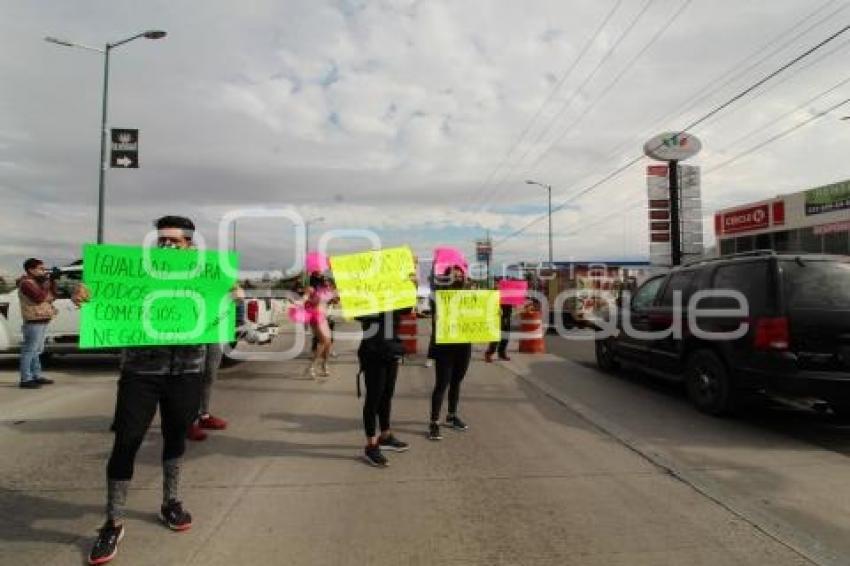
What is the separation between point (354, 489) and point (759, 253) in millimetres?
5223

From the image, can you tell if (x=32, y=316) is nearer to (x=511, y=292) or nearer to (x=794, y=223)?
(x=511, y=292)

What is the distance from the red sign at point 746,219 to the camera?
31484 millimetres

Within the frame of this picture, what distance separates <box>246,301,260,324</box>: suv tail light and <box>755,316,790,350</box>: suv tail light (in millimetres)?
7959

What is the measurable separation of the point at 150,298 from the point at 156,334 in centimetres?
35

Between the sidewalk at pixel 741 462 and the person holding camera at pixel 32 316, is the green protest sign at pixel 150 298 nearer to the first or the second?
the sidewalk at pixel 741 462

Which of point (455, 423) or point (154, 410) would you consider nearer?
point (154, 410)

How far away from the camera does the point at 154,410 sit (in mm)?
4523

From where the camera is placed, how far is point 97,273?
Answer: 483cm

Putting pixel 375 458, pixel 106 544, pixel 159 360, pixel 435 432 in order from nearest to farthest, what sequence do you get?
1. pixel 106 544
2. pixel 159 360
3. pixel 375 458
4. pixel 435 432

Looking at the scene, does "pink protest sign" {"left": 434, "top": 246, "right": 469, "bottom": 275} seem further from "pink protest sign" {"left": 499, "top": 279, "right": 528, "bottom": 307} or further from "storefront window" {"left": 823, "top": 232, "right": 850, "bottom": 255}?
"storefront window" {"left": 823, "top": 232, "right": 850, "bottom": 255}

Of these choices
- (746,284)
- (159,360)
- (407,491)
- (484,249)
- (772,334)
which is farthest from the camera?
(484,249)

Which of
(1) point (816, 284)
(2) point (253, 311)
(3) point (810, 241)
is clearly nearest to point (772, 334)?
(1) point (816, 284)

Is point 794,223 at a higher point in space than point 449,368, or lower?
higher

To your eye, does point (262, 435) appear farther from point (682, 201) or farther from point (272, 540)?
point (682, 201)
